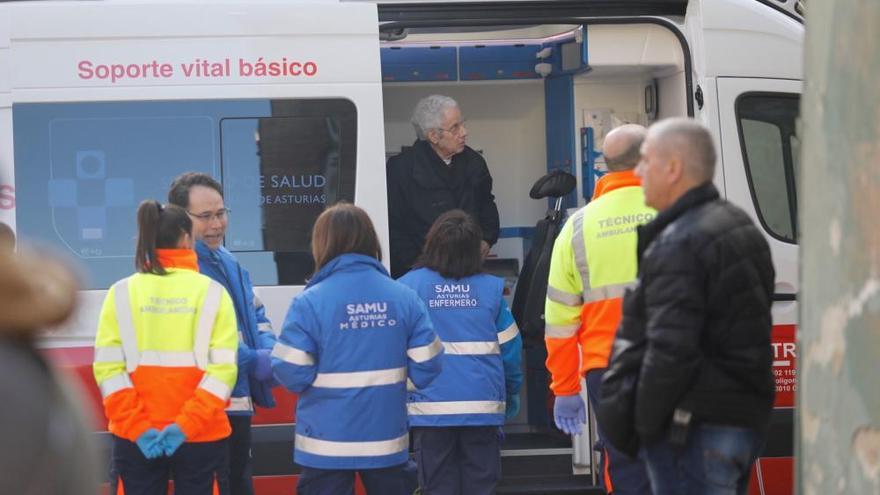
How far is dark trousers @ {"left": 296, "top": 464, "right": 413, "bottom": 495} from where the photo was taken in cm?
532

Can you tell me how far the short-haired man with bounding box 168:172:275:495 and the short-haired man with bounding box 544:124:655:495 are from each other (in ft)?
3.97

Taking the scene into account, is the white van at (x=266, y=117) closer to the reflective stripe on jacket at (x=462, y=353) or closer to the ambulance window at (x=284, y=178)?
the ambulance window at (x=284, y=178)

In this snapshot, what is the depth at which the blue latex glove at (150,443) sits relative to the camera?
504 centimetres

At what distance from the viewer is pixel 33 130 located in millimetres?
6379

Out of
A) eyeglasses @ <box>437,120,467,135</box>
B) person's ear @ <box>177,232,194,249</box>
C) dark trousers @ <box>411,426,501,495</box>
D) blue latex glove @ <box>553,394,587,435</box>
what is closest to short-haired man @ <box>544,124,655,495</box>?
blue latex glove @ <box>553,394,587,435</box>

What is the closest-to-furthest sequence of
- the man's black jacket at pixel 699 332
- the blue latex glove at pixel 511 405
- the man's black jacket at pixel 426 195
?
the man's black jacket at pixel 699 332 < the blue latex glove at pixel 511 405 < the man's black jacket at pixel 426 195

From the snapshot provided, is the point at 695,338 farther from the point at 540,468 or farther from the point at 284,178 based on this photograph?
the point at 540,468

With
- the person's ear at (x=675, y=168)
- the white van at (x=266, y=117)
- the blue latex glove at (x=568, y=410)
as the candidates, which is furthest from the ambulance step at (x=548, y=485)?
the person's ear at (x=675, y=168)

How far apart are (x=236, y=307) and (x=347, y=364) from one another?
74cm

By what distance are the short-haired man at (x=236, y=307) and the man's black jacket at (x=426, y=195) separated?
5.35ft

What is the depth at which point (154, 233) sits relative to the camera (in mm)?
5184

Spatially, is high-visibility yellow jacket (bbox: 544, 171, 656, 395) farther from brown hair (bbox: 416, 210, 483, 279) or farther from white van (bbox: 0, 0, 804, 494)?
white van (bbox: 0, 0, 804, 494)

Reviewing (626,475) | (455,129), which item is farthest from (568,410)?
(455,129)

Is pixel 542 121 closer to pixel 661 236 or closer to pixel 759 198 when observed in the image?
pixel 759 198
